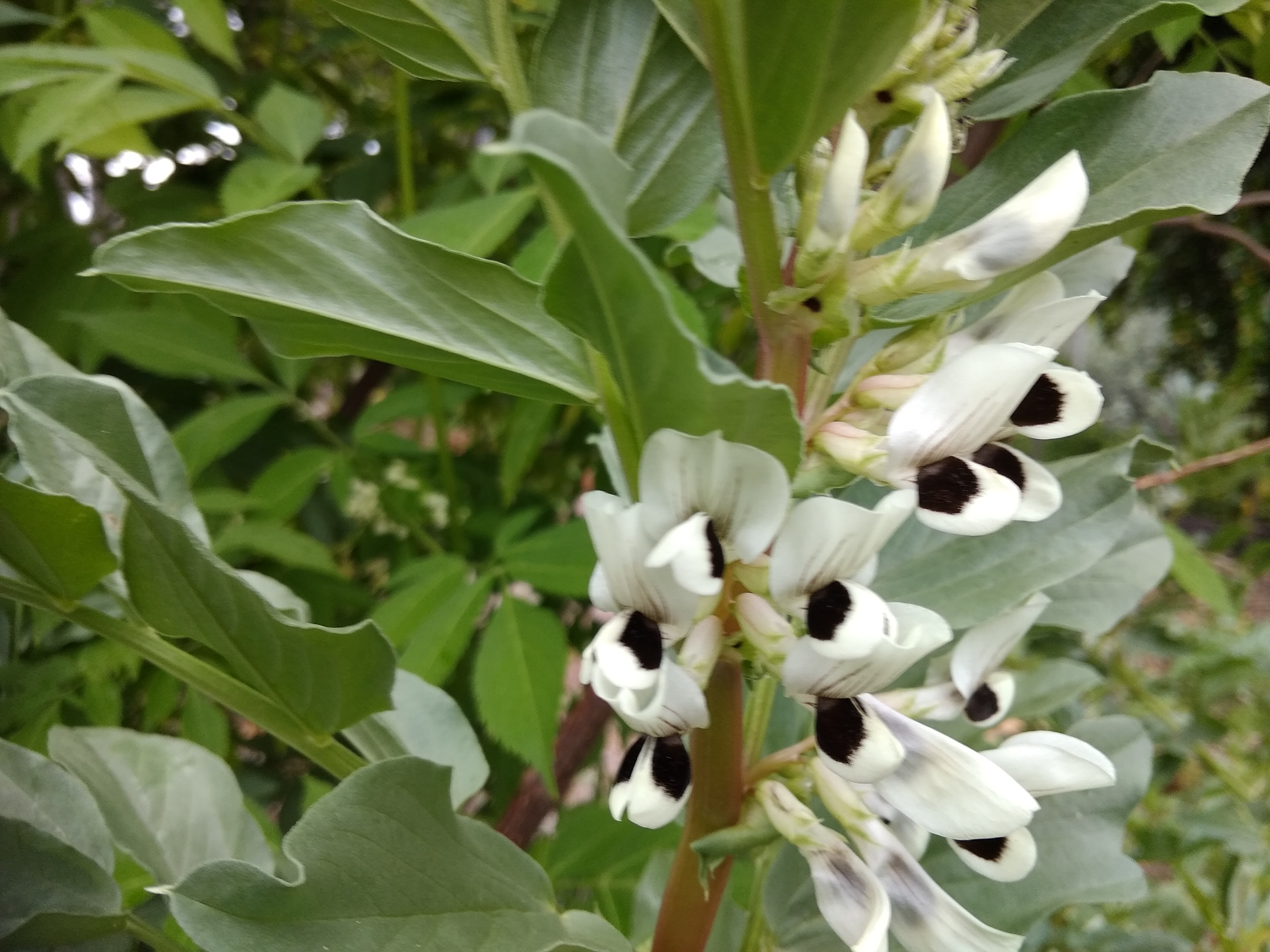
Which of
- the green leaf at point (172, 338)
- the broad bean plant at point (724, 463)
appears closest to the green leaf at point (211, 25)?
the green leaf at point (172, 338)

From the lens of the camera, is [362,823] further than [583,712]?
No

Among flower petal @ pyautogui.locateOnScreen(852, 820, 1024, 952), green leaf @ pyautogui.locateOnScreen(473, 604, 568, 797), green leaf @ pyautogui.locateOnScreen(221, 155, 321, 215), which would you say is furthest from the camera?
green leaf @ pyautogui.locateOnScreen(221, 155, 321, 215)

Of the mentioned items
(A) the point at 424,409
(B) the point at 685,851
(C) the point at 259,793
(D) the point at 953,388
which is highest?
(D) the point at 953,388

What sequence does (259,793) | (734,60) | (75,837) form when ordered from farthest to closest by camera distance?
(259,793)
(75,837)
(734,60)

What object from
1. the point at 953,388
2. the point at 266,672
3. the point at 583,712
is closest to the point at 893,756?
the point at 953,388

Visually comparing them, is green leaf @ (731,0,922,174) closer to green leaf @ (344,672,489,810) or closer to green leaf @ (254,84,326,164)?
green leaf @ (344,672,489,810)

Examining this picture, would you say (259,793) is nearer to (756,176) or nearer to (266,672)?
(266,672)

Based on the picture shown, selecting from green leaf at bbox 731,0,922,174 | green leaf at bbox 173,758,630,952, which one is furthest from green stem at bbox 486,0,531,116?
green leaf at bbox 173,758,630,952
